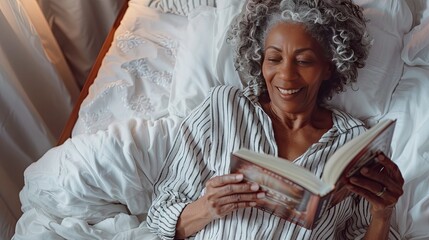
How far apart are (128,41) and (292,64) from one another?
2.26 feet

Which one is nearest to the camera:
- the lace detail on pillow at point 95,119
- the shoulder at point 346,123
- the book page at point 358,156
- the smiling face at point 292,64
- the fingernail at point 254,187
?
the book page at point 358,156

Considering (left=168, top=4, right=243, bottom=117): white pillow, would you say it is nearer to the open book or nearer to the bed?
the bed

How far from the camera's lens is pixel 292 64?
1.05 m

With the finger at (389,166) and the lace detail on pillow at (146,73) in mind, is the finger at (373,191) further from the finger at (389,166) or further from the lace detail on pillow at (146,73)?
the lace detail on pillow at (146,73)

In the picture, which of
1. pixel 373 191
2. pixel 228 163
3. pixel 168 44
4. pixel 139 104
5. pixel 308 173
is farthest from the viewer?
pixel 168 44

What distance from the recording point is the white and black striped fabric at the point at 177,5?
5.13ft

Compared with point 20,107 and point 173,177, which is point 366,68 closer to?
point 173,177

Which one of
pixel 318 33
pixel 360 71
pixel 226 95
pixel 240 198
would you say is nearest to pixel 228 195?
pixel 240 198

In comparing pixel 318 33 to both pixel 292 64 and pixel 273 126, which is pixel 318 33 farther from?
pixel 273 126

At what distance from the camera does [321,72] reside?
3.63 feet

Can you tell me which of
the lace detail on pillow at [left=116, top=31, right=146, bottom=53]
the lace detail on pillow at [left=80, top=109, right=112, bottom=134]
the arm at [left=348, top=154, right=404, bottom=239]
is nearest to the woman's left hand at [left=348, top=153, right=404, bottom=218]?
the arm at [left=348, top=154, right=404, bottom=239]

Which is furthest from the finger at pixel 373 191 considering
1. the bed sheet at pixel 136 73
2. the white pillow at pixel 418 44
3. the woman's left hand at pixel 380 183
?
the bed sheet at pixel 136 73

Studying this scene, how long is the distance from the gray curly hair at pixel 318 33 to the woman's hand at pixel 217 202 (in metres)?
0.30

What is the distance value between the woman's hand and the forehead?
0.31m
